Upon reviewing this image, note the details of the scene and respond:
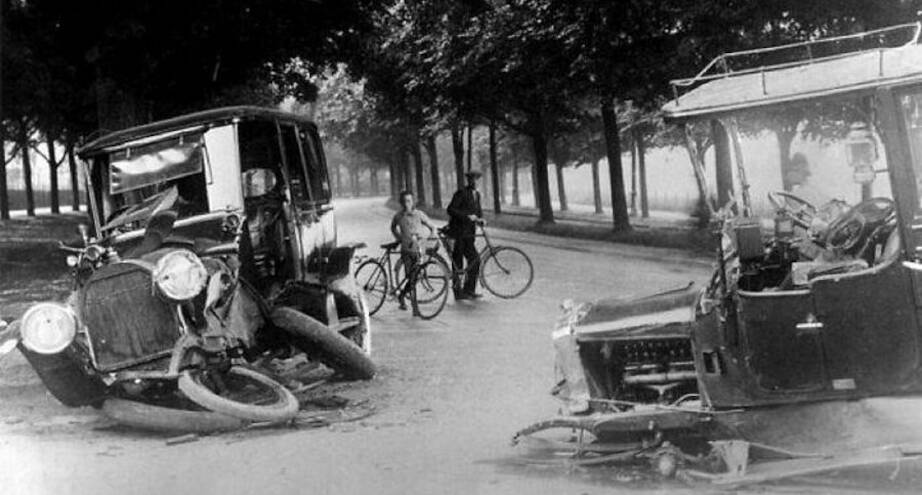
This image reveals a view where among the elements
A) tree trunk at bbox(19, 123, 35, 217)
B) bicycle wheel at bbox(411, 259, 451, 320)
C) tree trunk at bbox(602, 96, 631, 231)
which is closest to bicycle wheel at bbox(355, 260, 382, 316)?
bicycle wheel at bbox(411, 259, 451, 320)

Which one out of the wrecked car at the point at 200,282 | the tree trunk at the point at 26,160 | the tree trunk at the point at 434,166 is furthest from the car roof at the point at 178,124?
the tree trunk at the point at 26,160

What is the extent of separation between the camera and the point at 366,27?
19109 millimetres

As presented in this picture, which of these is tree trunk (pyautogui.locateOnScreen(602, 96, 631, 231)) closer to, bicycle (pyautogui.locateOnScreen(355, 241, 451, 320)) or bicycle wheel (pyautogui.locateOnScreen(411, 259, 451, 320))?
bicycle (pyautogui.locateOnScreen(355, 241, 451, 320))

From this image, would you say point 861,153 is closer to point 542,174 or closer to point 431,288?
point 431,288

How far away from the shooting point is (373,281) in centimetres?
1284

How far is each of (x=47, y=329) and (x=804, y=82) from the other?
5.00 metres

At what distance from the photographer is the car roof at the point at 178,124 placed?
326 inches

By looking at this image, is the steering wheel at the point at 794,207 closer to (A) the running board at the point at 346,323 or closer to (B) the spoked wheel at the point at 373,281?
(A) the running board at the point at 346,323

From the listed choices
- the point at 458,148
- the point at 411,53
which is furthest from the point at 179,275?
the point at 458,148

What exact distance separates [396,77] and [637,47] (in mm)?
9650

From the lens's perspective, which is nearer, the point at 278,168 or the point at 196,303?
the point at 196,303

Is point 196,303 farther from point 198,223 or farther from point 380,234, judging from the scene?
point 380,234

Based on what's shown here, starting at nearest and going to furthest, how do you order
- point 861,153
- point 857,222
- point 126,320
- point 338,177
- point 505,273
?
point 861,153 < point 857,222 < point 126,320 < point 505,273 < point 338,177

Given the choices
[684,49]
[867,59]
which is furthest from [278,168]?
[684,49]
